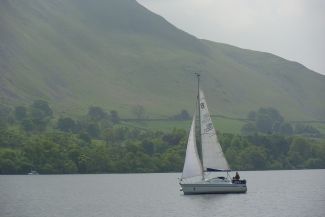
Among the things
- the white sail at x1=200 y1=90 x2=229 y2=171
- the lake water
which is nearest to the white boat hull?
the lake water

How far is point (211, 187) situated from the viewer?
10931 cm

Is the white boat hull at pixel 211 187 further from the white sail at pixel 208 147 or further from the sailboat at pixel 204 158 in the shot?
the white sail at pixel 208 147

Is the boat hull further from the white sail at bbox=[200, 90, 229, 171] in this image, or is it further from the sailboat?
the white sail at bbox=[200, 90, 229, 171]

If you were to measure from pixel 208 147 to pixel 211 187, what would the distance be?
19.5 ft

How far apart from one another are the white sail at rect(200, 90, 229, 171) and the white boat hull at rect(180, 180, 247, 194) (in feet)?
8.75

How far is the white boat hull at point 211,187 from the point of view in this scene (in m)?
109

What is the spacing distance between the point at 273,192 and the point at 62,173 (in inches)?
3303

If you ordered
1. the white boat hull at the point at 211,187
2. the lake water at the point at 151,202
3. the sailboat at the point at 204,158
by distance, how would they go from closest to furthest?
the lake water at the point at 151,202 → the sailboat at the point at 204,158 → the white boat hull at the point at 211,187

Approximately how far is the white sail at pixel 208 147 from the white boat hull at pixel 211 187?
2667 mm

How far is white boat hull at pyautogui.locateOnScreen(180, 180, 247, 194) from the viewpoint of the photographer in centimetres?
10906

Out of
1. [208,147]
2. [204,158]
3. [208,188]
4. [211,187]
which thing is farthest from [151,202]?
[208,147]

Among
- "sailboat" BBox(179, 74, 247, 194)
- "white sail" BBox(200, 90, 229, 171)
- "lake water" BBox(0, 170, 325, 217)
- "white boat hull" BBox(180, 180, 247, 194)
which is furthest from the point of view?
"white boat hull" BBox(180, 180, 247, 194)

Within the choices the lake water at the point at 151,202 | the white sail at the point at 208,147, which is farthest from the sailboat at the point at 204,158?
the lake water at the point at 151,202

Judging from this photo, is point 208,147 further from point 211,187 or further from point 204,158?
point 211,187
